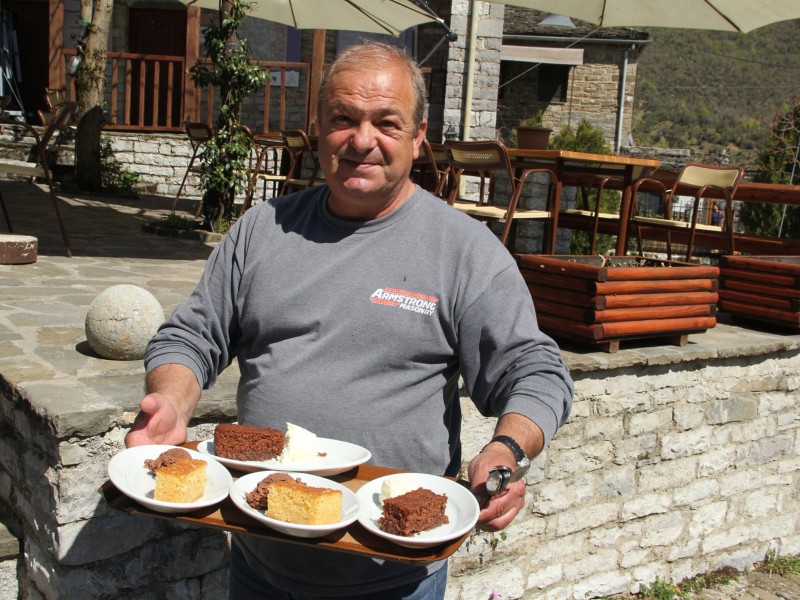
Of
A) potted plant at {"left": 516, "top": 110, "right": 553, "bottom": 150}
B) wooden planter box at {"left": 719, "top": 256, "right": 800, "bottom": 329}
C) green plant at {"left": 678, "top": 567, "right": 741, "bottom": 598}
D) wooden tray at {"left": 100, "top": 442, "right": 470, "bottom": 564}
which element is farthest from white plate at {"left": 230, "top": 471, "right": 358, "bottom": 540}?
potted plant at {"left": 516, "top": 110, "right": 553, "bottom": 150}

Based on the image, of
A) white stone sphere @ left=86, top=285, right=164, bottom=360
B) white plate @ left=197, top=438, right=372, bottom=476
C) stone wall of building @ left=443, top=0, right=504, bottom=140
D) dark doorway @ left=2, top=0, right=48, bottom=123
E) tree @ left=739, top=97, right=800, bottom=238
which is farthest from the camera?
dark doorway @ left=2, top=0, right=48, bottom=123

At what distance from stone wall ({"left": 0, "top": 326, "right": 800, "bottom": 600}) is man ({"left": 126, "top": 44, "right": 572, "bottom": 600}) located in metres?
0.87

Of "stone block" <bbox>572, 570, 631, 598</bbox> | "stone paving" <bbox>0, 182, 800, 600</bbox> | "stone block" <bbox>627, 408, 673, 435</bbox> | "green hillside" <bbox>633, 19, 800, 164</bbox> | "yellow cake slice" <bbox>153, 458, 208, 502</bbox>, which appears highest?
"green hillside" <bbox>633, 19, 800, 164</bbox>

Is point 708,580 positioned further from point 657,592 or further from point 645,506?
point 645,506

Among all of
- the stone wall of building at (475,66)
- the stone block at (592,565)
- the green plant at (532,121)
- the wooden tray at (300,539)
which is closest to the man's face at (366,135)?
the wooden tray at (300,539)

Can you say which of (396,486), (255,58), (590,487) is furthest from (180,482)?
(255,58)

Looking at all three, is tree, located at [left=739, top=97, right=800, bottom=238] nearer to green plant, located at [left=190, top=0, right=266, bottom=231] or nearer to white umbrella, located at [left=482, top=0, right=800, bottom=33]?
green plant, located at [left=190, top=0, right=266, bottom=231]

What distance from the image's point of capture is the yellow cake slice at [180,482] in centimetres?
155

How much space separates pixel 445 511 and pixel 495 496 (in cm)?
10

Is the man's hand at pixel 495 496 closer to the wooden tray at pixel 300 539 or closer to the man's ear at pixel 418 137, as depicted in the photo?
the wooden tray at pixel 300 539

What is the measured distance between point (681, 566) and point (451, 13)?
394 inches

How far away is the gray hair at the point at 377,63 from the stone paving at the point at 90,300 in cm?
134

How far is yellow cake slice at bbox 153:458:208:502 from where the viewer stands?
155 centimetres

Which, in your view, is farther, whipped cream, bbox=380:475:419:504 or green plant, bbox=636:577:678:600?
green plant, bbox=636:577:678:600
